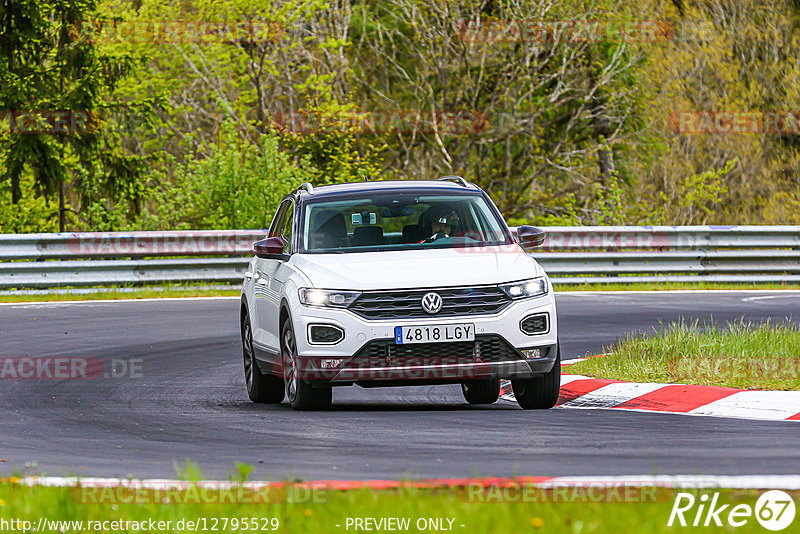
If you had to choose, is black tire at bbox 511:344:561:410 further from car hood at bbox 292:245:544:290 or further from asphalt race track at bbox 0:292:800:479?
car hood at bbox 292:245:544:290

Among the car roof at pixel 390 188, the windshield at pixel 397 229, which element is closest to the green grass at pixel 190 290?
the car roof at pixel 390 188

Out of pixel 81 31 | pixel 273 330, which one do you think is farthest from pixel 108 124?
pixel 273 330

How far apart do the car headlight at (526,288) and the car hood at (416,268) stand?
4cm

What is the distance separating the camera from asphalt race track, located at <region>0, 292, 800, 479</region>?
23.8 feet

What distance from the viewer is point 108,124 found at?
2845 cm

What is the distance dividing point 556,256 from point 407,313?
43.0ft

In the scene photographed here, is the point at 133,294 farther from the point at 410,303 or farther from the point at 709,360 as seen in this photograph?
the point at 410,303

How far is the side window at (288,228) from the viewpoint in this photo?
35.8ft

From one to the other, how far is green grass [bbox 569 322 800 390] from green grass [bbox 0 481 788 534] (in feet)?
15.9

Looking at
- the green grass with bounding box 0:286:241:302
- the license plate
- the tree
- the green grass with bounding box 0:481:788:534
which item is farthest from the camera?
the tree

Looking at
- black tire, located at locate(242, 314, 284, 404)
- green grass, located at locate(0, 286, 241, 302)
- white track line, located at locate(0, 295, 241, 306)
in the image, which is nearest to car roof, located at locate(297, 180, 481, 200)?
black tire, located at locate(242, 314, 284, 404)

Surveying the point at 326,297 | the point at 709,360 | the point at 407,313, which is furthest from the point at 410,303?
the point at 709,360

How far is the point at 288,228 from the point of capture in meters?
11.4

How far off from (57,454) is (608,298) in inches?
522
